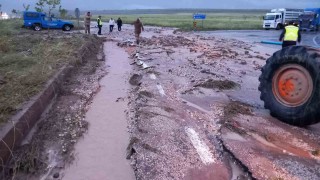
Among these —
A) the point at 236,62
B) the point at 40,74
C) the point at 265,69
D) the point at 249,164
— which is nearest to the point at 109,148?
the point at 249,164

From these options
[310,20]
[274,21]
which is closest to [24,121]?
[310,20]

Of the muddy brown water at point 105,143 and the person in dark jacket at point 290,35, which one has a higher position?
the person in dark jacket at point 290,35

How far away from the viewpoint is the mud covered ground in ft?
14.6

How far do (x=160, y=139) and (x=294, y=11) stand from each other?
46.3 meters

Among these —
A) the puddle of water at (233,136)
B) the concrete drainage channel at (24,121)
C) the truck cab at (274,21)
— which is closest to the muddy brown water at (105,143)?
the concrete drainage channel at (24,121)

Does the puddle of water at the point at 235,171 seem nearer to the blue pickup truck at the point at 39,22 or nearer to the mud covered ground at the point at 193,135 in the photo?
the mud covered ground at the point at 193,135

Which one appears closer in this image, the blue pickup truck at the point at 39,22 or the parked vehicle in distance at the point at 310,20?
the blue pickup truck at the point at 39,22

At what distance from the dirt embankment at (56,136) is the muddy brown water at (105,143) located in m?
0.16

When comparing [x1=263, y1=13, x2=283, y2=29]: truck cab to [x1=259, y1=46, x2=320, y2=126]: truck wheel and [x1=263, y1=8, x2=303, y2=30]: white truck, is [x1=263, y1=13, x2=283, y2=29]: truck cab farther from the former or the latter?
[x1=259, y1=46, x2=320, y2=126]: truck wheel

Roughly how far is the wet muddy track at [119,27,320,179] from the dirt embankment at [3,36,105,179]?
1.00 metres

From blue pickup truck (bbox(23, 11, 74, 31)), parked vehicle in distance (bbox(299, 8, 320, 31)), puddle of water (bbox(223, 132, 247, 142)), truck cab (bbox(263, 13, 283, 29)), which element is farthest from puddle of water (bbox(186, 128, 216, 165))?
truck cab (bbox(263, 13, 283, 29))

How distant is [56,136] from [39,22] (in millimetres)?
28978

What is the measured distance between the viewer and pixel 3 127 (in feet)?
15.9

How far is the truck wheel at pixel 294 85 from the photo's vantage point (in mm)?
5648
